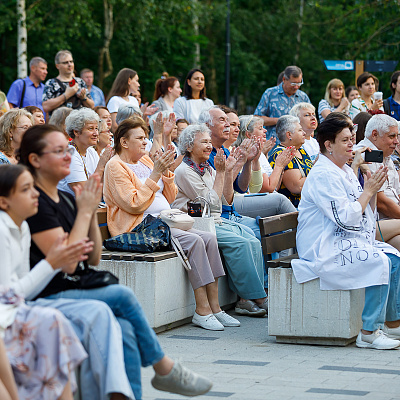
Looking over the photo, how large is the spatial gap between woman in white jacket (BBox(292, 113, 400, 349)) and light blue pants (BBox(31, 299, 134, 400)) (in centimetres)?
254

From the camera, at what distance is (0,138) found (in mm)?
7473

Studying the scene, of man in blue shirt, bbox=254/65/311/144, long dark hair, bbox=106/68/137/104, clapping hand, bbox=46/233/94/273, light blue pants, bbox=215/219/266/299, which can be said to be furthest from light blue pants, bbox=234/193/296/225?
clapping hand, bbox=46/233/94/273

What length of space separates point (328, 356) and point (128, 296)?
2212 mm

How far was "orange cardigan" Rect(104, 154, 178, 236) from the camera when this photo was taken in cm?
695

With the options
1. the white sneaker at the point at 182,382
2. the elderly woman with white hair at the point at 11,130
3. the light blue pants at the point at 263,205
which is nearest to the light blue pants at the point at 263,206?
the light blue pants at the point at 263,205

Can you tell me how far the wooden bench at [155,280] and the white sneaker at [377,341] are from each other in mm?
1515

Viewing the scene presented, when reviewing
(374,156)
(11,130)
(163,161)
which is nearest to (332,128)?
(374,156)

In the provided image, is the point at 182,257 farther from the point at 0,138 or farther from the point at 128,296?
the point at 128,296

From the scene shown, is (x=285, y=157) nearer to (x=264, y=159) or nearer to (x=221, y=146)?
(x=221, y=146)

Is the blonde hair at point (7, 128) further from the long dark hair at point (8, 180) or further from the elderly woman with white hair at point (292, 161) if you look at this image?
the long dark hair at point (8, 180)

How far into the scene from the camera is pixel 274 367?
579 cm

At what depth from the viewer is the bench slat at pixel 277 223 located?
6.85 metres

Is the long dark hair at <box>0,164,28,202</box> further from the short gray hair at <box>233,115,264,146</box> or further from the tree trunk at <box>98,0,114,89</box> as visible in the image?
the tree trunk at <box>98,0,114,89</box>

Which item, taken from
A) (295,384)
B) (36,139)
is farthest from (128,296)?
(295,384)
